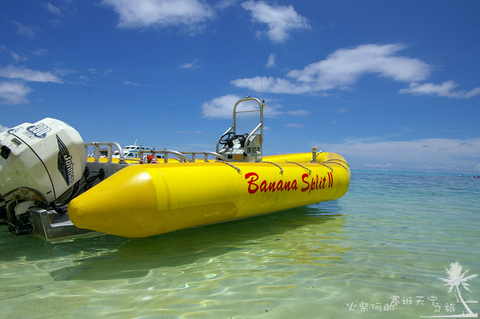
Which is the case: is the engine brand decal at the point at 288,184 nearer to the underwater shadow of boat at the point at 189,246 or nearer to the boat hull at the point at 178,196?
the boat hull at the point at 178,196

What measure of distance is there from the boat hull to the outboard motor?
1.05 metres

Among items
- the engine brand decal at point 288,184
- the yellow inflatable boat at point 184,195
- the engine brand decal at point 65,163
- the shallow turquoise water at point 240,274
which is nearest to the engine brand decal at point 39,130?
the engine brand decal at point 65,163

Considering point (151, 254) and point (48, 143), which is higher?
point (48, 143)

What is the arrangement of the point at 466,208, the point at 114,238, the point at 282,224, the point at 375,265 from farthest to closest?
the point at 466,208 < the point at 282,224 < the point at 114,238 < the point at 375,265

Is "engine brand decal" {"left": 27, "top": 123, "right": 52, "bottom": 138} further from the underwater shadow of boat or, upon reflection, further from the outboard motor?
the underwater shadow of boat

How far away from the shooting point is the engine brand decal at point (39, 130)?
13.7 ft

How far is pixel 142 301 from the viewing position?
2.79 meters

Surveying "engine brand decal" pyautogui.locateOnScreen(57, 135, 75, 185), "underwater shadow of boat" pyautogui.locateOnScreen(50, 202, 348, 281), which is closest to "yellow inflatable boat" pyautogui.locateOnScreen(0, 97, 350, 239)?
"engine brand decal" pyautogui.locateOnScreen(57, 135, 75, 185)

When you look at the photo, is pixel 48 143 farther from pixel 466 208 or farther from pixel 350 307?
pixel 466 208

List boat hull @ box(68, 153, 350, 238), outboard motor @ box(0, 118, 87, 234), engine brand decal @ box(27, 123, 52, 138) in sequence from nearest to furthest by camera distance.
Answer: boat hull @ box(68, 153, 350, 238) → outboard motor @ box(0, 118, 87, 234) → engine brand decal @ box(27, 123, 52, 138)

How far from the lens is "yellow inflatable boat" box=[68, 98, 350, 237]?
3473 mm

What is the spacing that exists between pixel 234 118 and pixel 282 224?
258 cm

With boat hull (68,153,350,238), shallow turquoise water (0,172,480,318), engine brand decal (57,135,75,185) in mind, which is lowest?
shallow turquoise water (0,172,480,318)

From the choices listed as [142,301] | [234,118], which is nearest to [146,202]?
[142,301]
